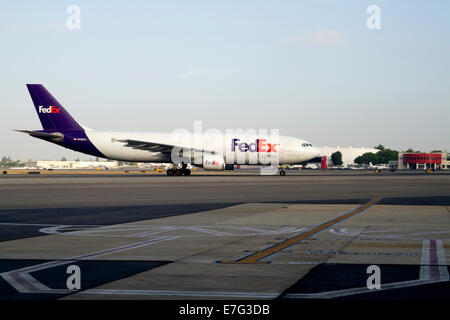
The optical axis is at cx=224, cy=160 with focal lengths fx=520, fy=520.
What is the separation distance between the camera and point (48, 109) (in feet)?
174

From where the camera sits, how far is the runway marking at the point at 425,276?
6.10 m

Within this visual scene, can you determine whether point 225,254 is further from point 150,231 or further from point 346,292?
point 150,231

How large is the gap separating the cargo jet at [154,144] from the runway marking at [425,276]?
→ 4274 centimetres

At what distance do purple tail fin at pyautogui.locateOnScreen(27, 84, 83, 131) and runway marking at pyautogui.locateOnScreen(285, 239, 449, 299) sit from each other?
48.2 metres

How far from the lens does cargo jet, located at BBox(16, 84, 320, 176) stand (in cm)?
5300

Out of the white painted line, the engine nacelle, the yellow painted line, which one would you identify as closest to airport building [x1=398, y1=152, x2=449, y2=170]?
the engine nacelle

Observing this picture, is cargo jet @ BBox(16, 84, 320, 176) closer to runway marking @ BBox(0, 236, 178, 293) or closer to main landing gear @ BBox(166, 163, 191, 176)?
main landing gear @ BBox(166, 163, 191, 176)

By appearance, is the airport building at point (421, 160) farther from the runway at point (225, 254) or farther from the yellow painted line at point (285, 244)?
the yellow painted line at point (285, 244)

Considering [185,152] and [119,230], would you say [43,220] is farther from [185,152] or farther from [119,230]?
[185,152]

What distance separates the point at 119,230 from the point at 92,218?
3.41 meters

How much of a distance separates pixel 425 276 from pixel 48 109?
167ft

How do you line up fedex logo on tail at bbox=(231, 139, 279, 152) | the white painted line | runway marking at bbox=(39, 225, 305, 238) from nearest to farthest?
the white painted line
runway marking at bbox=(39, 225, 305, 238)
fedex logo on tail at bbox=(231, 139, 279, 152)
